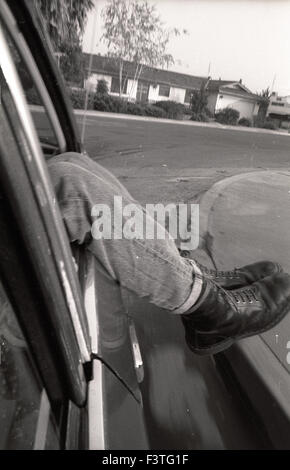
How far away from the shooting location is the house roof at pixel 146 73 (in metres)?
1.59

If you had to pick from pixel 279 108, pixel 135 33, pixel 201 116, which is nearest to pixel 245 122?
pixel 201 116

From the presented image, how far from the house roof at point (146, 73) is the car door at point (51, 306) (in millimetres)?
849

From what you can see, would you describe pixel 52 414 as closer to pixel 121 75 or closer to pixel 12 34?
pixel 12 34

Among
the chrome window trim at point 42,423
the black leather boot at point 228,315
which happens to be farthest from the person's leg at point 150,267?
the chrome window trim at point 42,423

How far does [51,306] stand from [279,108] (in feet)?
5.09

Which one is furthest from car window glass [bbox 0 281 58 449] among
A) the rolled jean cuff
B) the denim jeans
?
the rolled jean cuff

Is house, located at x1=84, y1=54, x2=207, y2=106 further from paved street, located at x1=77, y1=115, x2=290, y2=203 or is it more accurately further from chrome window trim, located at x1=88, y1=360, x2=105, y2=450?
chrome window trim, located at x1=88, y1=360, x2=105, y2=450

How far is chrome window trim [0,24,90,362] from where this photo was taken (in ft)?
1.84

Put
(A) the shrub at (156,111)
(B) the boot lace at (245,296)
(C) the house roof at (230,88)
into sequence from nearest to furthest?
(B) the boot lace at (245,296)
(C) the house roof at (230,88)
(A) the shrub at (156,111)

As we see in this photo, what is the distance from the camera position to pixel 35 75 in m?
1.47

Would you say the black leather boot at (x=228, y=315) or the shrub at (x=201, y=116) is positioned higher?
the shrub at (x=201, y=116)

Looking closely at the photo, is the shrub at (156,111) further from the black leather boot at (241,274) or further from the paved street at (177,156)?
the black leather boot at (241,274)

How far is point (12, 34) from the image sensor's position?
3.78 ft
